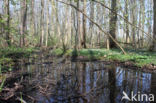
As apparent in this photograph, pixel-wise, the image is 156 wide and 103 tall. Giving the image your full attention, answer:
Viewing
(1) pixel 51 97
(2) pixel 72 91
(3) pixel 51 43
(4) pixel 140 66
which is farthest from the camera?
(3) pixel 51 43

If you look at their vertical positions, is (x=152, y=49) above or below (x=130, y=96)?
above

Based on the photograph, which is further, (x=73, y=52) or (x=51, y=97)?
(x=73, y=52)

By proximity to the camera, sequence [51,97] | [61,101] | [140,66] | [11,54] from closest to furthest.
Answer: [61,101] → [51,97] → [140,66] → [11,54]

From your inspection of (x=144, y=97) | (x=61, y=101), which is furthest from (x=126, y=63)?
(x=61, y=101)

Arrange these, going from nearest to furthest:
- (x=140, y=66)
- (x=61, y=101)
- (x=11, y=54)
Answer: (x=61, y=101) < (x=140, y=66) < (x=11, y=54)

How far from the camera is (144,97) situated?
12.1 ft

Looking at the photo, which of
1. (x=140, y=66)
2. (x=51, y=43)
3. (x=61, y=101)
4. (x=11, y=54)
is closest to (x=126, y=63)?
(x=140, y=66)

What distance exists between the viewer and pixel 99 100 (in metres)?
3.41

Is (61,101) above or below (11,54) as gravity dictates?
below

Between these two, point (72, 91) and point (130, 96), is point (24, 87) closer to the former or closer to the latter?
point (72, 91)

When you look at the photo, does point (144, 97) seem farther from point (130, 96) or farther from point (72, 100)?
point (72, 100)

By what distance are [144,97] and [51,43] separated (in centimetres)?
2400

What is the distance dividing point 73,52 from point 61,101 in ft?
37.3

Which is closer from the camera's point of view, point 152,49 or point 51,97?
point 51,97
